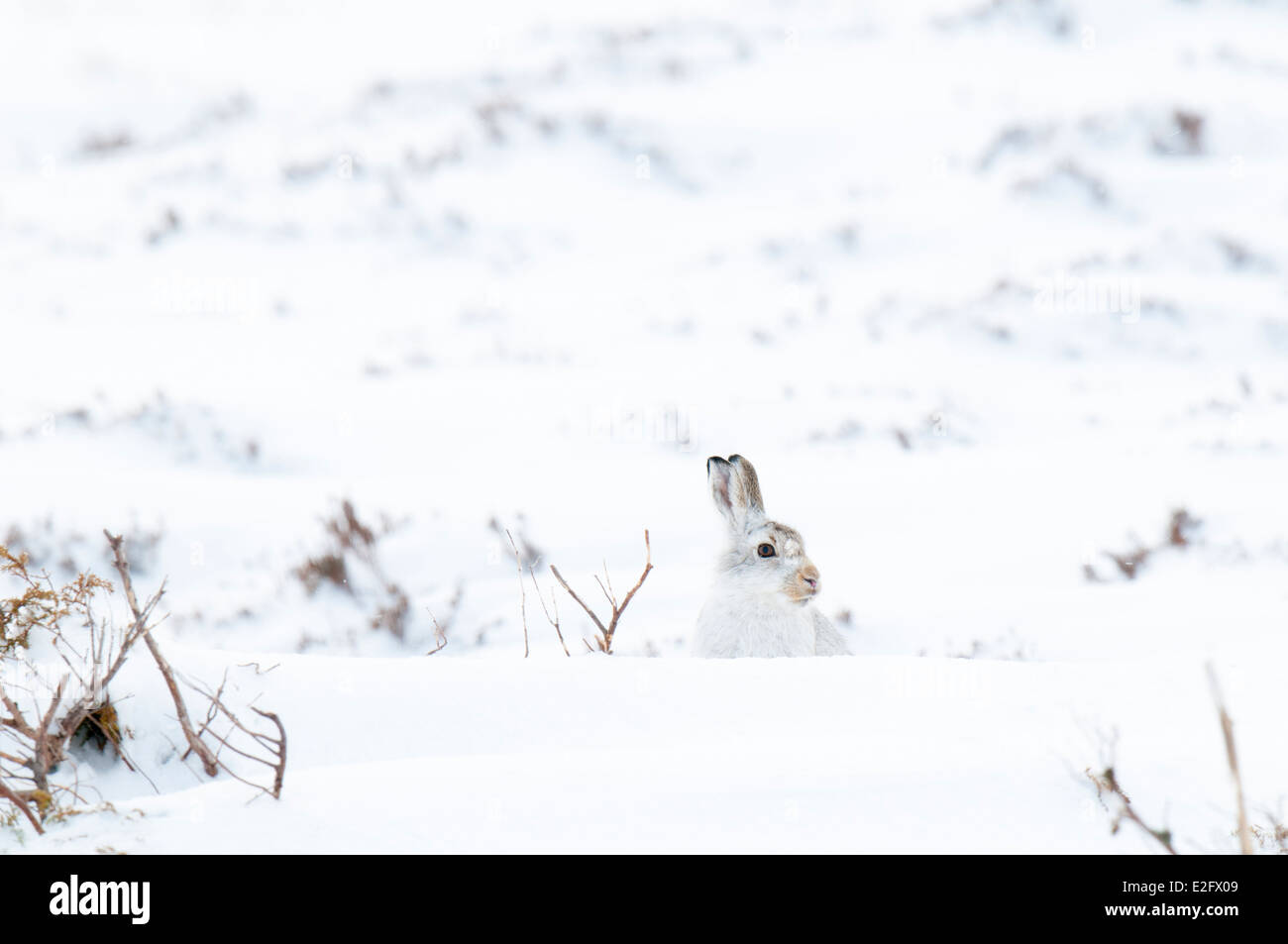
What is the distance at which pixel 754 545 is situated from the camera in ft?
16.1

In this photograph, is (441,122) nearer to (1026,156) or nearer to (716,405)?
(1026,156)

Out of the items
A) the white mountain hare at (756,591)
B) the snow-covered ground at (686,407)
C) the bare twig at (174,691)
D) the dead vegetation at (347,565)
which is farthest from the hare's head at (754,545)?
the dead vegetation at (347,565)

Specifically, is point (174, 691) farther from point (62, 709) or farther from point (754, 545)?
point (754, 545)

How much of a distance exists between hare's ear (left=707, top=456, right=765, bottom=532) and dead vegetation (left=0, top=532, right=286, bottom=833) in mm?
2359

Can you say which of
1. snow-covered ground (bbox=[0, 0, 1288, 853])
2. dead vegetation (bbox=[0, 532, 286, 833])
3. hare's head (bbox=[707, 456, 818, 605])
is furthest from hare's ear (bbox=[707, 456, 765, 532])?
dead vegetation (bbox=[0, 532, 286, 833])

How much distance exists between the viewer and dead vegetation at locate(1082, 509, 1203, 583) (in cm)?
674

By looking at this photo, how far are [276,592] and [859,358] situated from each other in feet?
23.1

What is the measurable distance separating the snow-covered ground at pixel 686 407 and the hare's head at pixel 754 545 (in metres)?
0.88

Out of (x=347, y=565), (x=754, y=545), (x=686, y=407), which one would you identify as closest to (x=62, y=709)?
(x=754, y=545)

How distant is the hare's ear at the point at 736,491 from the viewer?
5027mm

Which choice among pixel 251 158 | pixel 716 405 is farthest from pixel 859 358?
pixel 251 158

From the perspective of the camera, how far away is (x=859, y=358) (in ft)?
40.6

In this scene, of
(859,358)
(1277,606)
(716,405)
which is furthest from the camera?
(859,358)

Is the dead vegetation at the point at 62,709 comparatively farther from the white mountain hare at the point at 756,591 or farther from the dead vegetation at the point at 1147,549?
the dead vegetation at the point at 1147,549
